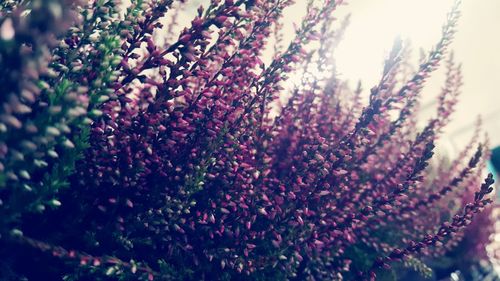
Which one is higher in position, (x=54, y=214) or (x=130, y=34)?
(x=130, y=34)

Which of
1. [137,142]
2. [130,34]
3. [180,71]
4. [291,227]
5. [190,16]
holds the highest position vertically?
[190,16]

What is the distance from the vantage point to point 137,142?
4.05 ft

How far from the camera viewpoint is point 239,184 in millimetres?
1402

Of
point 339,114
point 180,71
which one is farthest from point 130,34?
point 339,114

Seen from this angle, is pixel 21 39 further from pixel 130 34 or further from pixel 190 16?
pixel 190 16

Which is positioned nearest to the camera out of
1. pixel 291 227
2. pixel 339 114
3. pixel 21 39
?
pixel 21 39

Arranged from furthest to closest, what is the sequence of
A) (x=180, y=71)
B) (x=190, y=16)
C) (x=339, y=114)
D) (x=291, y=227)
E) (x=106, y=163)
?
(x=190, y=16)
(x=339, y=114)
(x=291, y=227)
(x=106, y=163)
(x=180, y=71)

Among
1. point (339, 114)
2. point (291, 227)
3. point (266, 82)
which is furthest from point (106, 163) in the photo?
point (339, 114)

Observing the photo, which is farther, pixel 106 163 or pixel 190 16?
pixel 190 16

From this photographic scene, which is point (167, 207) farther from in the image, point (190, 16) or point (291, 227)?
point (190, 16)

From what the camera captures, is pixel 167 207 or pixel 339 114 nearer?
pixel 167 207

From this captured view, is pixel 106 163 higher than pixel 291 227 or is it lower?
higher

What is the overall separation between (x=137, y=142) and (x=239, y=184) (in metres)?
0.41

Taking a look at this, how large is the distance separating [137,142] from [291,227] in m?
0.71
